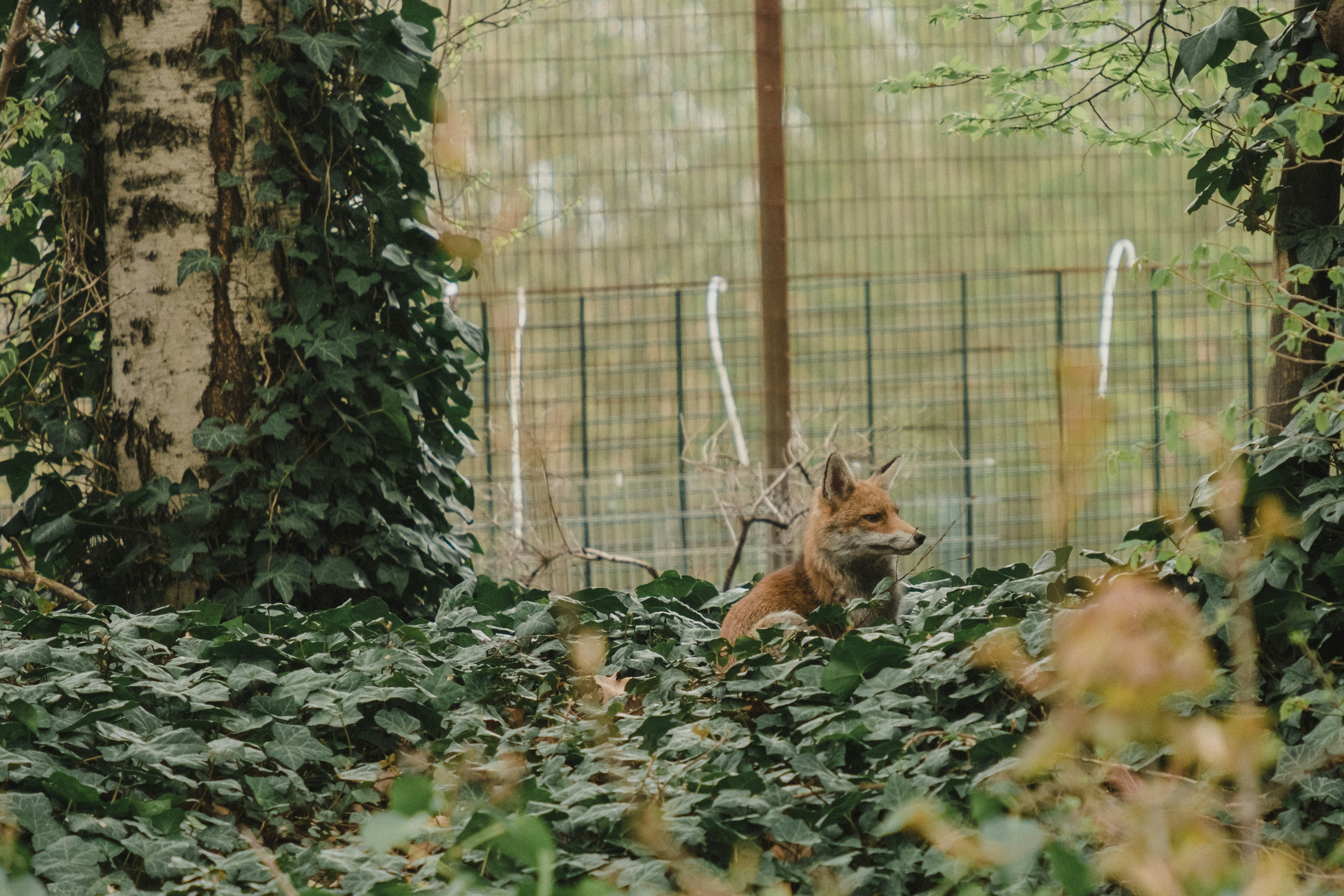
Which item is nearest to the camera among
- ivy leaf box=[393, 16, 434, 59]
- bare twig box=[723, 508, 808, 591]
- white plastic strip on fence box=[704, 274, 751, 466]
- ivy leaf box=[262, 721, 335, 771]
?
ivy leaf box=[262, 721, 335, 771]

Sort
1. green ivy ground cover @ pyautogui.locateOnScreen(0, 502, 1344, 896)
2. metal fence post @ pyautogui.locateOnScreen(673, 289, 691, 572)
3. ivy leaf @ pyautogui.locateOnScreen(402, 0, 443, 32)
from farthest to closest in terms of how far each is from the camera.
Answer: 1. metal fence post @ pyautogui.locateOnScreen(673, 289, 691, 572)
2. ivy leaf @ pyautogui.locateOnScreen(402, 0, 443, 32)
3. green ivy ground cover @ pyautogui.locateOnScreen(0, 502, 1344, 896)

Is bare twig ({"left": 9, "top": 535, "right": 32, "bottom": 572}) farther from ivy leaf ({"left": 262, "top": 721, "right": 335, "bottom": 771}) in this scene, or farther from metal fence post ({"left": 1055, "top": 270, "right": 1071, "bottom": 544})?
metal fence post ({"left": 1055, "top": 270, "right": 1071, "bottom": 544})

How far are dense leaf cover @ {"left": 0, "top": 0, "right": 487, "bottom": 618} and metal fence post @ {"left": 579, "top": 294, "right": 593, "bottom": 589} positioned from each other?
8.46 feet

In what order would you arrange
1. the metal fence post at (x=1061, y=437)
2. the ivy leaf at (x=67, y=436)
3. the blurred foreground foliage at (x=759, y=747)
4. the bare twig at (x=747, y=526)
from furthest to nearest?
the bare twig at (x=747, y=526)
the ivy leaf at (x=67, y=436)
the blurred foreground foliage at (x=759, y=747)
the metal fence post at (x=1061, y=437)

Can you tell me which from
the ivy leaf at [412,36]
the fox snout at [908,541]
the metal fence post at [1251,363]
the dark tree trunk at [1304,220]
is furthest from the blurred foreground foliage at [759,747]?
the metal fence post at [1251,363]

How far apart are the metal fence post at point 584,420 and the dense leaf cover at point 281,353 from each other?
258 centimetres

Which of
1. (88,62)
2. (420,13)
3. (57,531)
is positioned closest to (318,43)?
(420,13)

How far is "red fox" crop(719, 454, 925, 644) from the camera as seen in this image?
14.1ft

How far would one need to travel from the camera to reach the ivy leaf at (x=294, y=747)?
9.62 feet

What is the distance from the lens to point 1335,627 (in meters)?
2.51

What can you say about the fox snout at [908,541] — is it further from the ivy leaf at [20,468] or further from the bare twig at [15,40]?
the bare twig at [15,40]

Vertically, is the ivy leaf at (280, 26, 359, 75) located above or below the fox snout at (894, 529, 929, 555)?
above

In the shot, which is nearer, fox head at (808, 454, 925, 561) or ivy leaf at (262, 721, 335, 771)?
ivy leaf at (262, 721, 335, 771)

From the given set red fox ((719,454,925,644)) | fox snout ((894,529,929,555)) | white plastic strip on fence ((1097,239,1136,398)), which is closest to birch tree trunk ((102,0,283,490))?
red fox ((719,454,925,644))
